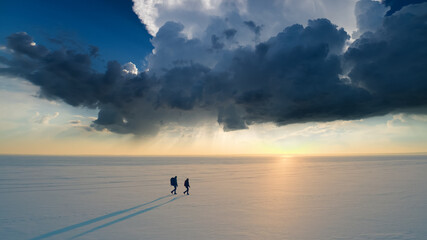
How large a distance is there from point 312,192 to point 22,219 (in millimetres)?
19594

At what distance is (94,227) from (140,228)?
6.89ft

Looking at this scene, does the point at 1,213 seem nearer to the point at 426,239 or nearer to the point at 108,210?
the point at 108,210

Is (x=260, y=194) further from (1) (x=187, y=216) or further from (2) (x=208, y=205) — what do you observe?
(1) (x=187, y=216)

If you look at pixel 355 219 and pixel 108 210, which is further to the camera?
pixel 108 210

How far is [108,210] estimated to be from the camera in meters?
15.0

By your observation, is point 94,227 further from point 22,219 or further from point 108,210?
point 22,219

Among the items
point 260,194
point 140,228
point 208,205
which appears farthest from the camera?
point 260,194

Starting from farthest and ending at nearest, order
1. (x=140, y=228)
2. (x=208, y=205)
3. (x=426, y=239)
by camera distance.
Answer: (x=208, y=205) → (x=140, y=228) → (x=426, y=239)

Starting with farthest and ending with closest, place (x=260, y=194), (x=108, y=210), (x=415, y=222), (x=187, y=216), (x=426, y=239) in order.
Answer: (x=260, y=194) < (x=108, y=210) < (x=187, y=216) < (x=415, y=222) < (x=426, y=239)

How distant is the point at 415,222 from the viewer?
41.4ft

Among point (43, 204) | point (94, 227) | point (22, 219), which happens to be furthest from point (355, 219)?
point (43, 204)

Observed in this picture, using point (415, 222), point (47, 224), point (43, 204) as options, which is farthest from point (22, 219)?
point (415, 222)

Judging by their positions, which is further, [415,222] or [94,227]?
[415,222]

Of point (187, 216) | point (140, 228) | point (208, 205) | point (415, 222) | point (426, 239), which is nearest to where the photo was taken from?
point (426, 239)
